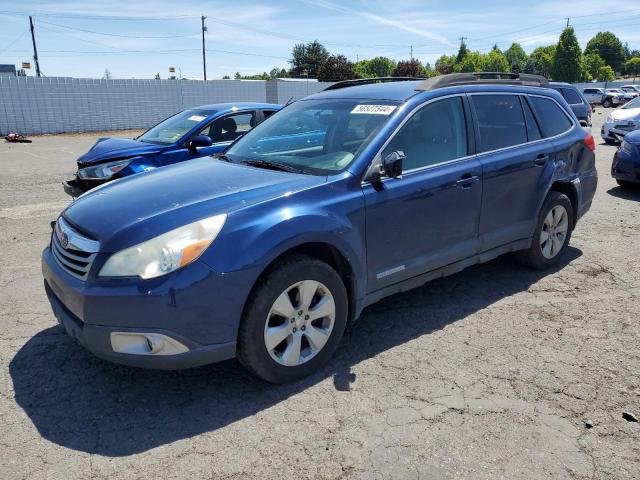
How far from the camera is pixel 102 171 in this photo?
6.75 metres

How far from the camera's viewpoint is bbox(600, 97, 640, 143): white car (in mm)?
14562

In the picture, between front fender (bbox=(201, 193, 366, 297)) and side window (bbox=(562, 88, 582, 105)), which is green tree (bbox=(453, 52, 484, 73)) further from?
front fender (bbox=(201, 193, 366, 297))

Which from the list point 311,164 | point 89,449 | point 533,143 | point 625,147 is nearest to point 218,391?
point 89,449

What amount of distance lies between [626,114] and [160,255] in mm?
15988

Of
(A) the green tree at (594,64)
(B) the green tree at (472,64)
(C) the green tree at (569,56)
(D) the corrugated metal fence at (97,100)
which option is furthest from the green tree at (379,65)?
(D) the corrugated metal fence at (97,100)

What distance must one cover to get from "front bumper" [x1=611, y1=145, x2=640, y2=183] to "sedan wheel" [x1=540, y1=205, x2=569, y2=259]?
433 centimetres

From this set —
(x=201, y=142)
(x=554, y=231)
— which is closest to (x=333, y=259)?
(x=554, y=231)

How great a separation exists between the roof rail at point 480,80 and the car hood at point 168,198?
139 cm

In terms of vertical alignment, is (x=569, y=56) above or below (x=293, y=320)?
above

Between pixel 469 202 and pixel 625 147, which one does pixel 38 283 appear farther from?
pixel 625 147

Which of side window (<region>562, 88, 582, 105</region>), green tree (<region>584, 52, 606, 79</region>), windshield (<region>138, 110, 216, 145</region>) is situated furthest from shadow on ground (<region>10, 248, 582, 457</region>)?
green tree (<region>584, 52, 606, 79</region>)

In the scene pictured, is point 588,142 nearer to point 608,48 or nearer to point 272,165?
point 272,165

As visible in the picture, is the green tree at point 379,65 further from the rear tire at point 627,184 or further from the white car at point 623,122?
the rear tire at point 627,184

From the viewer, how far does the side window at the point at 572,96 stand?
1673cm
